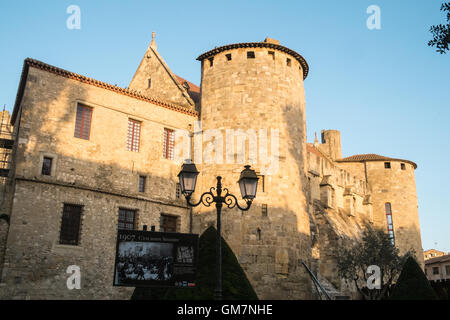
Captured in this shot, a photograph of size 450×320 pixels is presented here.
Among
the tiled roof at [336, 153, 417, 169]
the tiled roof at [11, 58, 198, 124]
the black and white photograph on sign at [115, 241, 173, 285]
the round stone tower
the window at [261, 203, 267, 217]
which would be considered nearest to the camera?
the black and white photograph on sign at [115, 241, 173, 285]

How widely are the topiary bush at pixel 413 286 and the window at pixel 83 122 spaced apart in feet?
48.4

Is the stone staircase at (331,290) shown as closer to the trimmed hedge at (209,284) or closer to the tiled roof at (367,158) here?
the trimmed hedge at (209,284)

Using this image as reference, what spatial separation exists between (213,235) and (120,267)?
3961mm

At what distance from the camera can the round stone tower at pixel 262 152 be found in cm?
2112

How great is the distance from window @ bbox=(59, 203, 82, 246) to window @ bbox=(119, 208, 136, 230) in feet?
6.89

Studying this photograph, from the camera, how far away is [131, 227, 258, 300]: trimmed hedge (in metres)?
11.4

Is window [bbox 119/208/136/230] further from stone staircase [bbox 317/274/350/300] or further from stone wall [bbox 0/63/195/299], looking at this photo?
stone staircase [bbox 317/274/350/300]

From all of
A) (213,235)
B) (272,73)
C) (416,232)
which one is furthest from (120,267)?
(416,232)

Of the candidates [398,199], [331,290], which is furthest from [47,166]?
[398,199]

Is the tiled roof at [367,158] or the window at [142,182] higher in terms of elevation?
the tiled roof at [367,158]

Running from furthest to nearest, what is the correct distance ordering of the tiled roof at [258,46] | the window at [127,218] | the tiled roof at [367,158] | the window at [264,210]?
the tiled roof at [367,158] → the tiled roof at [258,46] → the window at [264,210] → the window at [127,218]

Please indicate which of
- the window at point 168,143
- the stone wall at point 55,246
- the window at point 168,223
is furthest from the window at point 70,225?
the window at point 168,143

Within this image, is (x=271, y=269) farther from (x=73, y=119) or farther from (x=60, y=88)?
(x=60, y=88)

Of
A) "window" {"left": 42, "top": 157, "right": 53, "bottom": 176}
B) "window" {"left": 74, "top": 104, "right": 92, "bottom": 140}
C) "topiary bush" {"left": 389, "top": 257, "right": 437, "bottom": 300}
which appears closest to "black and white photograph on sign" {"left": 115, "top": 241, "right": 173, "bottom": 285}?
"topiary bush" {"left": 389, "top": 257, "right": 437, "bottom": 300}
